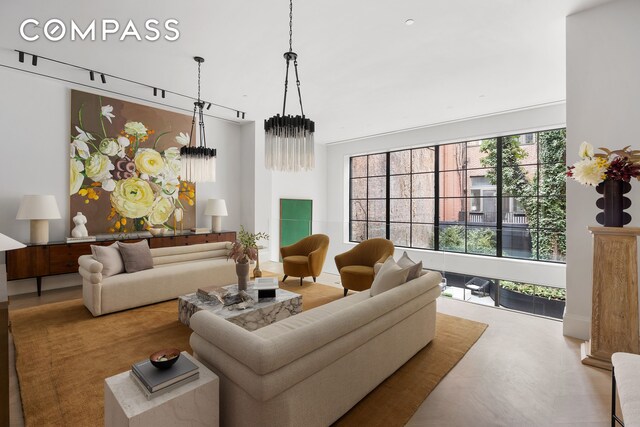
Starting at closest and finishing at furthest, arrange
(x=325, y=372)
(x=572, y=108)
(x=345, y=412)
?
(x=325, y=372)
(x=345, y=412)
(x=572, y=108)

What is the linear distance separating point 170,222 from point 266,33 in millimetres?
4031

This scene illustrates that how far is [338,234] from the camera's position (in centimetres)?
618

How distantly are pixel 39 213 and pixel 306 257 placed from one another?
3.76 meters

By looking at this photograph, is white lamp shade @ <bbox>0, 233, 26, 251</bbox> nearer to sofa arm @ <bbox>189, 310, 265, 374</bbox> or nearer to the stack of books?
the stack of books

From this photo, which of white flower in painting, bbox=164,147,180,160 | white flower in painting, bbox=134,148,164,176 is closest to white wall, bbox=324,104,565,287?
white flower in painting, bbox=164,147,180,160

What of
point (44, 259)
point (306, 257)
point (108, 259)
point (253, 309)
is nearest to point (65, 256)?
point (44, 259)

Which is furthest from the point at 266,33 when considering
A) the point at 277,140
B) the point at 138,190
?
the point at 138,190

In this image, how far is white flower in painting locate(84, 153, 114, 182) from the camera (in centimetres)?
499

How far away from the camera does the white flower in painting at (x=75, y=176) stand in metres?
4.82

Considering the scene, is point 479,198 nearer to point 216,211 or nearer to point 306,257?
point 306,257

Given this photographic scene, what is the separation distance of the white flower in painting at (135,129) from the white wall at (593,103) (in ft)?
20.3

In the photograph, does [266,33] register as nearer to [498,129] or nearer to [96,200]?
[96,200]

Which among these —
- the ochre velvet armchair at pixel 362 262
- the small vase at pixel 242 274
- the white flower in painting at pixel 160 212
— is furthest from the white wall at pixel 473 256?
the white flower in painting at pixel 160 212

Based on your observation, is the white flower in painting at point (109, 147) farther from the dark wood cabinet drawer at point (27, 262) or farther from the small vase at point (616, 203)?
the small vase at point (616, 203)
